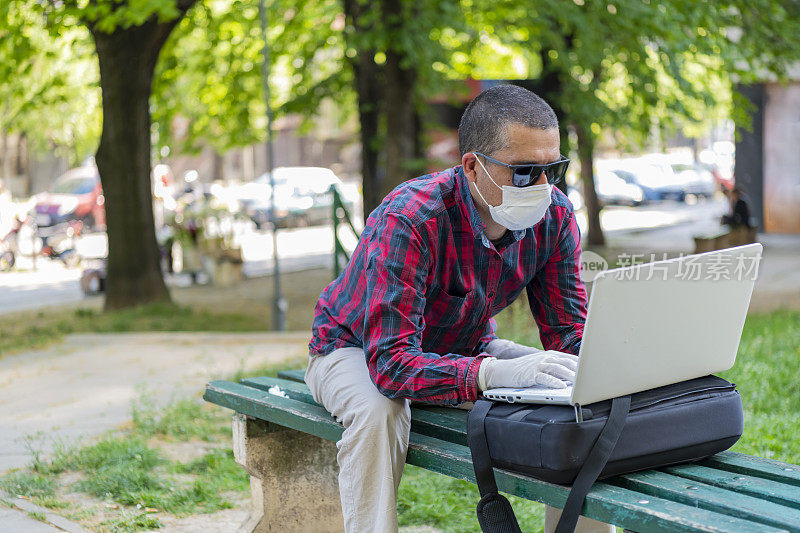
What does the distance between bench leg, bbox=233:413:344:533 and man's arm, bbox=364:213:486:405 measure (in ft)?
3.36

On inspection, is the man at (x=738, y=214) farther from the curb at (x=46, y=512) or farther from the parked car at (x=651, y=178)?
the parked car at (x=651, y=178)

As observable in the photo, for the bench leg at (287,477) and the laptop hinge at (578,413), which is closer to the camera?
the laptop hinge at (578,413)

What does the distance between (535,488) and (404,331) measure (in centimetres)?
59

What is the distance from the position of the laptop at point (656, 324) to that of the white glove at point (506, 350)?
2.22 ft

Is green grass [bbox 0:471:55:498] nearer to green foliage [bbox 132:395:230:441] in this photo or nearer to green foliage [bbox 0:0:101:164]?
green foliage [bbox 132:395:230:441]

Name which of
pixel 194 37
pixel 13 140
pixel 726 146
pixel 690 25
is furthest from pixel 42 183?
pixel 690 25

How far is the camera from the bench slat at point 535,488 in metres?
2.23

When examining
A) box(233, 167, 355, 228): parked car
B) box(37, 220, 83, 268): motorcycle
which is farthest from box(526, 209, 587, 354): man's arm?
box(233, 167, 355, 228): parked car

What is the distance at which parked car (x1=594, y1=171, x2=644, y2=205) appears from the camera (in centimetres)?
3233

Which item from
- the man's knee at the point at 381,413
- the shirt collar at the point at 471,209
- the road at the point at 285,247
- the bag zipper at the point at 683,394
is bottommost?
the road at the point at 285,247

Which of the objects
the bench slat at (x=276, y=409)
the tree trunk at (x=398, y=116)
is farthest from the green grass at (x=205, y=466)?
the tree trunk at (x=398, y=116)

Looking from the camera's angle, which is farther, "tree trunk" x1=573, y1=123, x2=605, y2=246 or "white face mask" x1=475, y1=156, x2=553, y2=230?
"tree trunk" x1=573, y1=123, x2=605, y2=246

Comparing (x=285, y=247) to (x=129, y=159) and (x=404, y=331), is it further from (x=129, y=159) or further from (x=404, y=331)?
(x=404, y=331)

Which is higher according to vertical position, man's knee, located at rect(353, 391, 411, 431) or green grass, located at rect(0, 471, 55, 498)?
man's knee, located at rect(353, 391, 411, 431)
